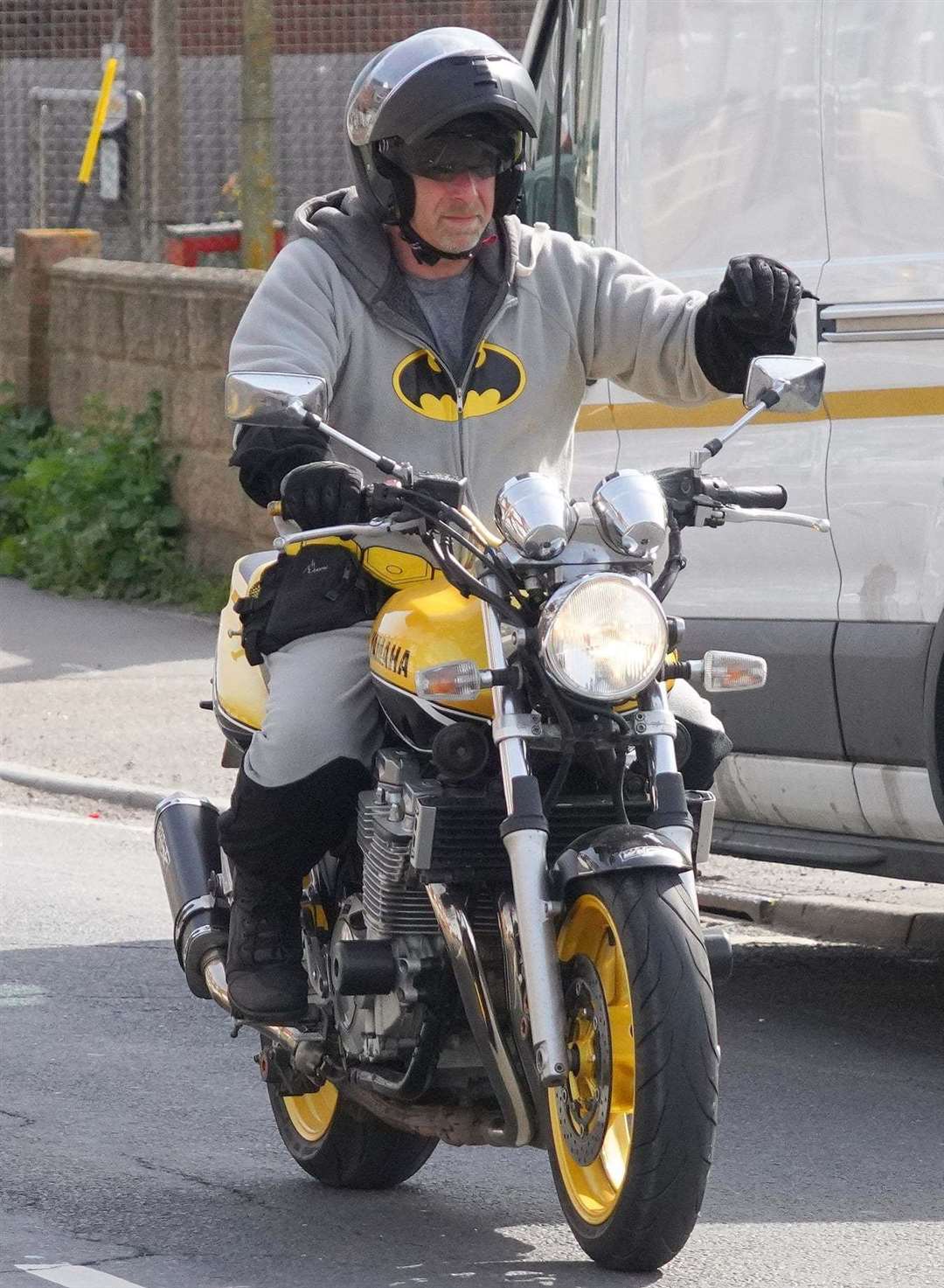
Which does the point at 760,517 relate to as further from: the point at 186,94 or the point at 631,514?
the point at 186,94

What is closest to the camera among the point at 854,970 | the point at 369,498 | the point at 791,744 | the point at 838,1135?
the point at 369,498

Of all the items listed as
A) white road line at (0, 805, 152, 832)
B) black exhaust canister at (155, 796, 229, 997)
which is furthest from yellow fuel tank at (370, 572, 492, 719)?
white road line at (0, 805, 152, 832)

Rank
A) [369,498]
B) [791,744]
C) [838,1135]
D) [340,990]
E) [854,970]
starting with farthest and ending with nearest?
1. [854,970]
2. [791,744]
3. [838,1135]
4. [340,990]
5. [369,498]

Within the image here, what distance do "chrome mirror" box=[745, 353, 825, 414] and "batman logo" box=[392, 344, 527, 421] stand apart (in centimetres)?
53

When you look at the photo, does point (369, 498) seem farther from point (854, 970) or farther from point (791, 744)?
point (854, 970)

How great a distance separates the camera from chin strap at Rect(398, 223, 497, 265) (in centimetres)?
437

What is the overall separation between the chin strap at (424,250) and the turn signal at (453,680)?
97 cm

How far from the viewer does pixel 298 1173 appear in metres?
4.79

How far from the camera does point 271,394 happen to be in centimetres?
373

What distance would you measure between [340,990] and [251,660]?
0.65 metres

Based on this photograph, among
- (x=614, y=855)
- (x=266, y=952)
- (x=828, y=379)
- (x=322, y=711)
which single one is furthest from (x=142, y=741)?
(x=614, y=855)

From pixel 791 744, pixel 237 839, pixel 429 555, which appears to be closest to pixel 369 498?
pixel 429 555

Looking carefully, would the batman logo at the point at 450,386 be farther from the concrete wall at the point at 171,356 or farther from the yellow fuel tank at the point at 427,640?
the concrete wall at the point at 171,356

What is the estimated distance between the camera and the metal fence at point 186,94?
18797 millimetres
